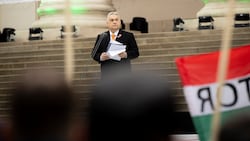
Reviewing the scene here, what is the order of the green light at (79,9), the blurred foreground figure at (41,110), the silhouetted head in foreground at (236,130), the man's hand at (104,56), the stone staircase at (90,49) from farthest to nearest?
the green light at (79,9)
the stone staircase at (90,49)
the man's hand at (104,56)
the silhouetted head in foreground at (236,130)
the blurred foreground figure at (41,110)

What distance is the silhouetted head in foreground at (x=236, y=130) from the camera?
1.96m

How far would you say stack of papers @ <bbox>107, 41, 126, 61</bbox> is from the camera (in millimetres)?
8578

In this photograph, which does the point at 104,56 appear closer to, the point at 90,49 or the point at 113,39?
the point at 113,39

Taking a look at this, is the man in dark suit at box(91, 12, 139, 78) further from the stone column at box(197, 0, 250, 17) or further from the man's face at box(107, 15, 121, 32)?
the stone column at box(197, 0, 250, 17)

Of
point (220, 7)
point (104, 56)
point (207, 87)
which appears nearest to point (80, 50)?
point (220, 7)

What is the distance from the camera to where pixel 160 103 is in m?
1.91

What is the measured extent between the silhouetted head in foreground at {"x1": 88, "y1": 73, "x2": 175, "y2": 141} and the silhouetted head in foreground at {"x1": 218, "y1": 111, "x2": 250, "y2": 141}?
0.53ft

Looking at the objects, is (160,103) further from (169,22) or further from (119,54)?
(169,22)

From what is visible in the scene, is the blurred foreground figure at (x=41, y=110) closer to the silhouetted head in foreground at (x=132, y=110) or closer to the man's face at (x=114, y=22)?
the silhouetted head in foreground at (x=132, y=110)

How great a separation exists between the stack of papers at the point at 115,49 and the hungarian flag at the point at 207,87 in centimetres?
434

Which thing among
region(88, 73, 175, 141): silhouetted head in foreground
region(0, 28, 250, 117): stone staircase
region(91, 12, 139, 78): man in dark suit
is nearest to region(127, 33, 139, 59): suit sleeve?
region(91, 12, 139, 78): man in dark suit

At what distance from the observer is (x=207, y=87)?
4059 millimetres

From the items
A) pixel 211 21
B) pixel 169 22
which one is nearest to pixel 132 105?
pixel 211 21

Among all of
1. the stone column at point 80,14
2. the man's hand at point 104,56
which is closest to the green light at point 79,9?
the stone column at point 80,14
